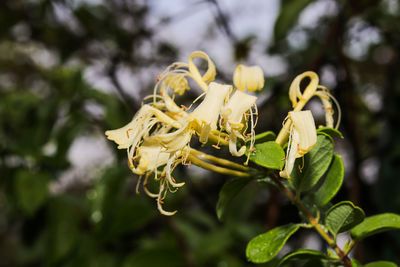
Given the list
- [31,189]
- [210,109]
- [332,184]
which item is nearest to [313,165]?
[332,184]

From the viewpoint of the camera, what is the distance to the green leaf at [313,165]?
0.39m

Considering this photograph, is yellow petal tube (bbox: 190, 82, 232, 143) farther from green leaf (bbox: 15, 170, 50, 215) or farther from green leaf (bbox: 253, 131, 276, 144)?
green leaf (bbox: 15, 170, 50, 215)

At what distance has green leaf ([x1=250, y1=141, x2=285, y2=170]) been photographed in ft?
1.15

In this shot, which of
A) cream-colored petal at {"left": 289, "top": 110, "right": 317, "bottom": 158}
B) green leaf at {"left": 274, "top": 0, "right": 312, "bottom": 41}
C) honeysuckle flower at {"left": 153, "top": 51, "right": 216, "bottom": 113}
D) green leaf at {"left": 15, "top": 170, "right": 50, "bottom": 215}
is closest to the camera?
cream-colored petal at {"left": 289, "top": 110, "right": 317, "bottom": 158}

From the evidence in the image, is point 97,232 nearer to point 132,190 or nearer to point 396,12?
point 132,190

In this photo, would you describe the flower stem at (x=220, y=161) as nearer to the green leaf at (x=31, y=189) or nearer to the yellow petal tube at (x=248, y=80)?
the yellow petal tube at (x=248, y=80)

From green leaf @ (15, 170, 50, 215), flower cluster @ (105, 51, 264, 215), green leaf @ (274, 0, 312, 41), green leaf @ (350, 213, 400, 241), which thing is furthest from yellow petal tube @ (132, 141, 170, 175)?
green leaf @ (15, 170, 50, 215)

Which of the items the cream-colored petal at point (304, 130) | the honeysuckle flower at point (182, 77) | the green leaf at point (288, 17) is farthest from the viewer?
the green leaf at point (288, 17)

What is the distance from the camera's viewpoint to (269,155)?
36 cm

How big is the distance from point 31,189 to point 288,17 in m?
0.89

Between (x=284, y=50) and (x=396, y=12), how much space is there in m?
0.46

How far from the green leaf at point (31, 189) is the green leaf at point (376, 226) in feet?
3.03

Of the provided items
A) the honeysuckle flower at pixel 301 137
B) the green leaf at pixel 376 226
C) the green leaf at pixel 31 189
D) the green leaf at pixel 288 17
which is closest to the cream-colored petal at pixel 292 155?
the honeysuckle flower at pixel 301 137

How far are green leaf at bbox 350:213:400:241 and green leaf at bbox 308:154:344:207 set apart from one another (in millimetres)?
45
